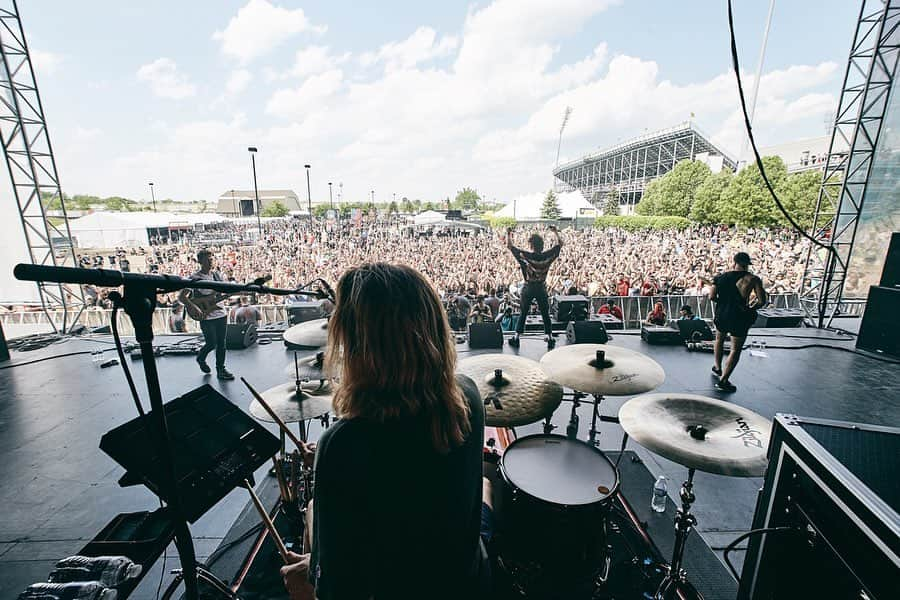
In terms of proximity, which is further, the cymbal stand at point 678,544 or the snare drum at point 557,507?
the cymbal stand at point 678,544

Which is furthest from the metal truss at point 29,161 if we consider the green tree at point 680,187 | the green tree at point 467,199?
the green tree at point 467,199

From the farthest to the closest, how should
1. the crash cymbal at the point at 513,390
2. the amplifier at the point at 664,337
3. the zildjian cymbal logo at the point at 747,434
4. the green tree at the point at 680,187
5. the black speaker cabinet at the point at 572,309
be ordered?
the green tree at the point at 680,187, the black speaker cabinet at the point at 572,309, the amplifier at the point at 664,337, the crash cymbal at the point at 513,390, the zildjian cymbal logo at the point at 747,434

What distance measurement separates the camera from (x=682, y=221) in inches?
969

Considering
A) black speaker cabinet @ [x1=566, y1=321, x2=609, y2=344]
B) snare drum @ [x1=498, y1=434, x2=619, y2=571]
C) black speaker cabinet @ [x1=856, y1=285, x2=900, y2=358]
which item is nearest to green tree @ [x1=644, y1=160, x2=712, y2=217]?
black speaker cabinet @ [x1=856, y1=285, x2=900, y2=358]

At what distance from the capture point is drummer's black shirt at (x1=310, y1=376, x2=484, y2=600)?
3.00 ft

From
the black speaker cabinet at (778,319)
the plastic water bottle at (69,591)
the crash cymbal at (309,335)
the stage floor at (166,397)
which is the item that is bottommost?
the stage floor at (166,397)

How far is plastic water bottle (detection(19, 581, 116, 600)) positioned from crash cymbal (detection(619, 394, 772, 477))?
1.96 meters

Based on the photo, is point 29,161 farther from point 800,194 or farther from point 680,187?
point 680,187

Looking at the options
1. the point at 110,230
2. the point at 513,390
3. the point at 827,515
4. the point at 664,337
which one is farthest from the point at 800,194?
the point at 110,230

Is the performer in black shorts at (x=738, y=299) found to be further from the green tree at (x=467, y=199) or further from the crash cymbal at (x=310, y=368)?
the green tree at (x=467, y=199)

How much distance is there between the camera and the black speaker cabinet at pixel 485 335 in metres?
5.56

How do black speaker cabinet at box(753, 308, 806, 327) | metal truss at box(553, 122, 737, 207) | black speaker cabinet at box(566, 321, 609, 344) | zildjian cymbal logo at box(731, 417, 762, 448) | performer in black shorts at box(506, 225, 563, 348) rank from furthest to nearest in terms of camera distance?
metal truss at box(553, 122, 737, 207)
black speaker cabinet at box(753, 308, 806, 327)
black speaker cabinet at box(566, 321, 609, 344)
performer in black shorts at box(506, 225, 563, 348)
zildjian cymbal logo at box(731, 417, 762, 448)

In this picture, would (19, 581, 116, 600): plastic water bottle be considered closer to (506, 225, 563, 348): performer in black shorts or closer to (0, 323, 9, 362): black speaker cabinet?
(506, 225, 563, 348): performer in black shorts

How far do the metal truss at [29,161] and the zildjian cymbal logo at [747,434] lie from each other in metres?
8.71
